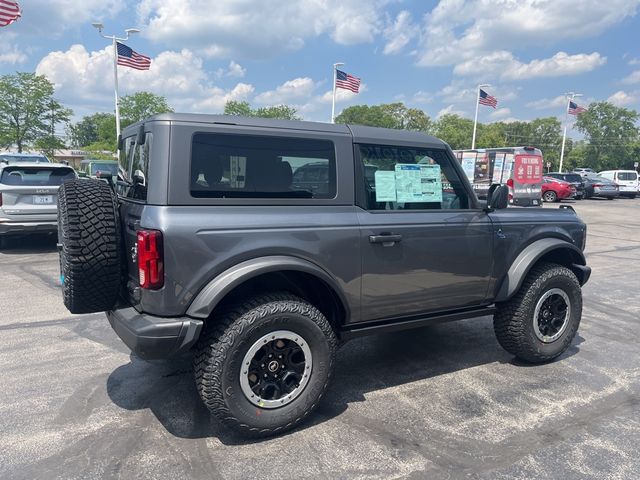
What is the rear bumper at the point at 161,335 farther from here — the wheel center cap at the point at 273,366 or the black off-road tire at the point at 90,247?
the wheel center cap at the point at 273,366

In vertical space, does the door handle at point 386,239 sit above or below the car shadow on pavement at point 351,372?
above

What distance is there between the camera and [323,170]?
3352 millimetres

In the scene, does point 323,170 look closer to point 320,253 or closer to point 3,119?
point 320,253

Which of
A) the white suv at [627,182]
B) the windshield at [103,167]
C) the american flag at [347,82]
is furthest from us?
the white suv at [627,182]

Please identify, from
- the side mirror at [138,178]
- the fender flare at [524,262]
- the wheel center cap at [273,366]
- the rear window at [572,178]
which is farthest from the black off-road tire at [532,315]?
the rear window at [572,178]

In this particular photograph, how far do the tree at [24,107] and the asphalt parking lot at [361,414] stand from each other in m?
28.1

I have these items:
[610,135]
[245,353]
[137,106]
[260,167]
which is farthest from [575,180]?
[610,135]

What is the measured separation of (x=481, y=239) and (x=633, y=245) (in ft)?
33.6

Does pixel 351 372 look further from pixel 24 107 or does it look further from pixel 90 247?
pixel 24 107

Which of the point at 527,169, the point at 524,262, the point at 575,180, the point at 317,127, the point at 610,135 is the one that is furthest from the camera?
the point at 610,135

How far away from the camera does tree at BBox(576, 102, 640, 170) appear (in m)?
72.6

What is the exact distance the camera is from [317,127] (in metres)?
3.37

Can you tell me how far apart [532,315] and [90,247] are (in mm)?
3560

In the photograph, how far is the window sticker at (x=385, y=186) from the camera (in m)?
3.54
